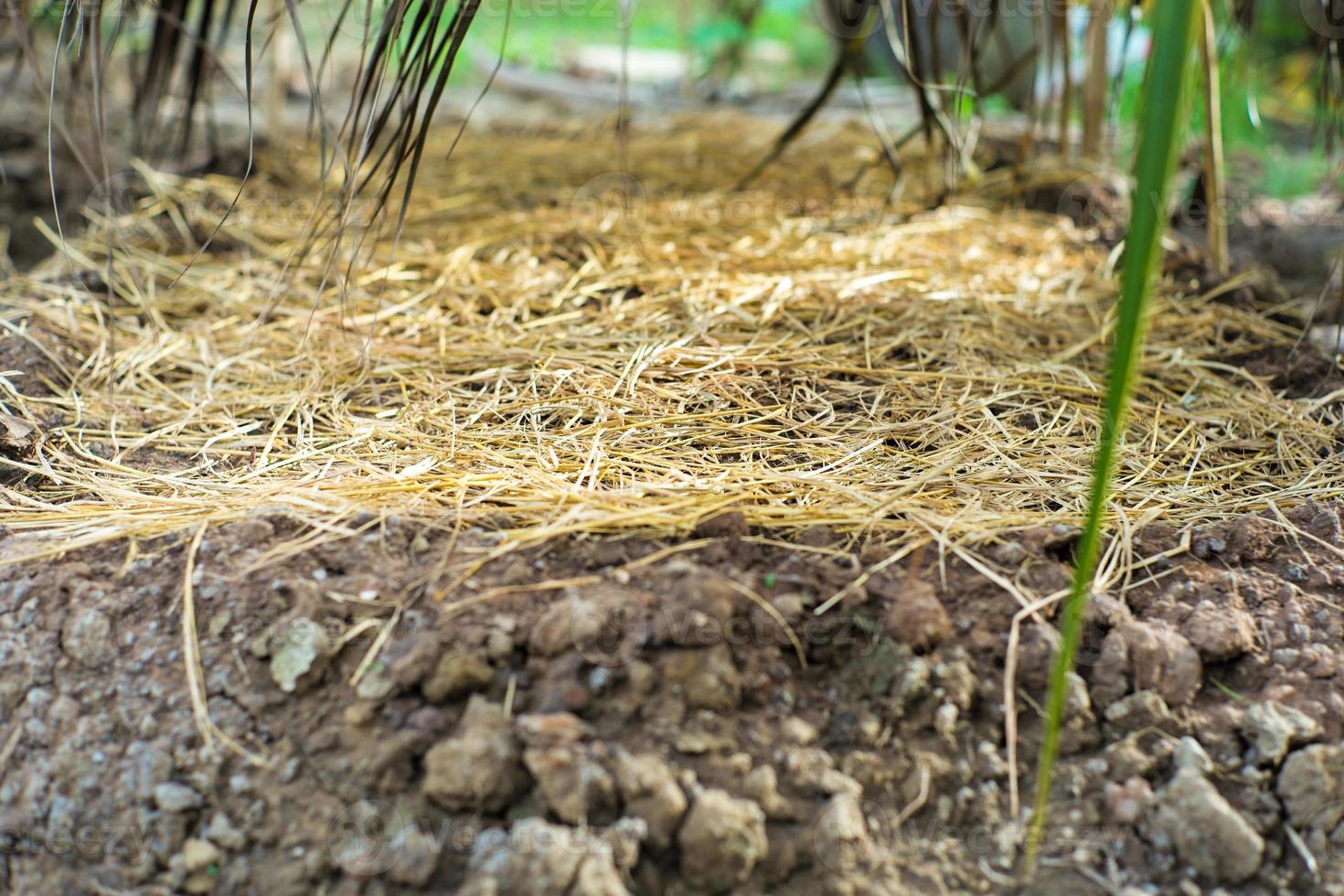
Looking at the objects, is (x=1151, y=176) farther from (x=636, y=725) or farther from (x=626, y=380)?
(x=626, y=380)

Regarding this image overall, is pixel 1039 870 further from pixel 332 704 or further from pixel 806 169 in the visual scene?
pixel 806 169

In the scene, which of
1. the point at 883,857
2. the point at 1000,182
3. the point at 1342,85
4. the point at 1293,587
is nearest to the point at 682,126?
the point at 1000,182

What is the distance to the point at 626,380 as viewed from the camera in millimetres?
1408

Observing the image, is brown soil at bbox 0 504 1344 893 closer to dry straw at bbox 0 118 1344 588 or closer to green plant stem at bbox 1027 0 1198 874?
dry straw at bbox 0 118 1344 588

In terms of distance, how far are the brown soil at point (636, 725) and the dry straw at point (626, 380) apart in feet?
0.26

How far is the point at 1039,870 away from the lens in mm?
885

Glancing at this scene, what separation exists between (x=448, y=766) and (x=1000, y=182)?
78.8 inches

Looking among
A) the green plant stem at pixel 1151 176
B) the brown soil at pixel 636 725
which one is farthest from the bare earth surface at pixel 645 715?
the green plant stem at pixel 1151 176

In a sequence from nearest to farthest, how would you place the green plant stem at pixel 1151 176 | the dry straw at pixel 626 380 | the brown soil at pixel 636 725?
the green plant stem at pixel 1151 176 → the brown soil at pixel 636 725 → the dry straw at pixel 626 380

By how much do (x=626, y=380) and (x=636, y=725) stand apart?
591 millimetres

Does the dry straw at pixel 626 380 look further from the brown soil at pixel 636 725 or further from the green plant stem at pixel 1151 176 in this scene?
the green plant stem at pixel 1151 176

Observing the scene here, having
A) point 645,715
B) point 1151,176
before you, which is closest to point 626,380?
point 645,715

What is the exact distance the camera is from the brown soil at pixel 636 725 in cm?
87

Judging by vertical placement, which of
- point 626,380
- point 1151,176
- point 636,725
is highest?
point 1151,176
